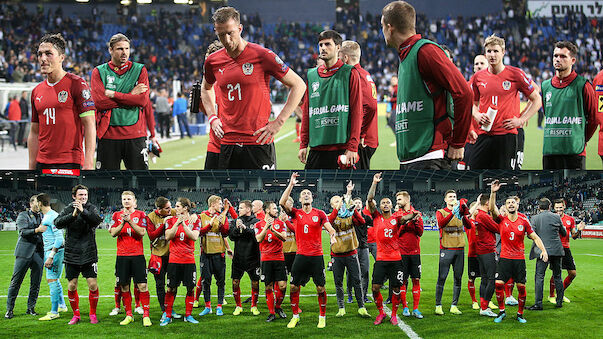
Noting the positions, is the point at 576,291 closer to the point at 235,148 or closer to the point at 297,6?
the point at 235,148

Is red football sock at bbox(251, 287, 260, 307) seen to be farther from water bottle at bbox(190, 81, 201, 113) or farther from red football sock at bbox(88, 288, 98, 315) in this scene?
water bottle at bbox(190, 81, 201, 113)

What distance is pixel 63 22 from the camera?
122ft

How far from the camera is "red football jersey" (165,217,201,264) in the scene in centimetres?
783

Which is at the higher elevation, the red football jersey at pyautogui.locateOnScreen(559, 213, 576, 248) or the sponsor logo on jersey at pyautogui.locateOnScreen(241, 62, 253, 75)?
the sponsor logo on jersey at pyautogui.locateOnScreen(241, 62, 253, 75)

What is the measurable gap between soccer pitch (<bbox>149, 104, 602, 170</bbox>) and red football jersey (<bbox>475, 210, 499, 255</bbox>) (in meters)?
4.70

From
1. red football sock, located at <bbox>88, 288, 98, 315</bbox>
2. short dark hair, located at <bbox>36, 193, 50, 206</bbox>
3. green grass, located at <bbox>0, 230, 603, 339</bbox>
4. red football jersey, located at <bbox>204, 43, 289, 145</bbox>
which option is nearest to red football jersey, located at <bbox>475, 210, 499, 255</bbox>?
green grass, located at <bbox>0, 230, 603, 339</bbox>

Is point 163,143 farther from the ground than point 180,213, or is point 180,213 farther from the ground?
point 163,143

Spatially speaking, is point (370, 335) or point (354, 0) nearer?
point (370, 335)

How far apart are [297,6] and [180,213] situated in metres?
33.7

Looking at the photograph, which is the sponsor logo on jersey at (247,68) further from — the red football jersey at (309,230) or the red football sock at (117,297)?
the red football sock at (117,297)

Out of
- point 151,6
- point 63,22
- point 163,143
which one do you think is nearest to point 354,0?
point 151,6

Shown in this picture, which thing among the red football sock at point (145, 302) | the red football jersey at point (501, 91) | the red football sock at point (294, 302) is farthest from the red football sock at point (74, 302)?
the red football jersey at point (501, 91)

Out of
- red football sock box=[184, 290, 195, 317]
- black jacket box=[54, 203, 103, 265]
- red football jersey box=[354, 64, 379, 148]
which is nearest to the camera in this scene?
red football jersey box=[354, 64, 379, 148]

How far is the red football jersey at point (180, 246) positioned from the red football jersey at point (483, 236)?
3.57 metres
